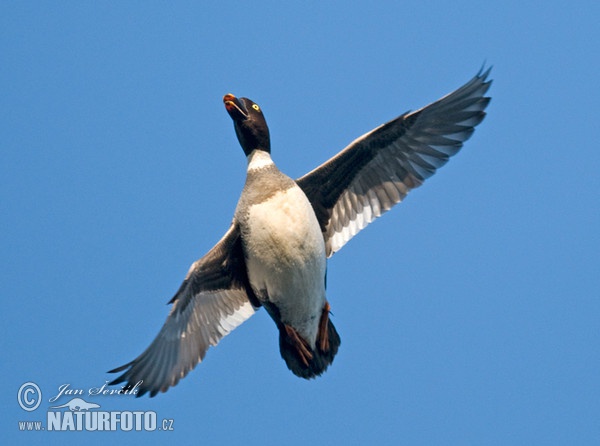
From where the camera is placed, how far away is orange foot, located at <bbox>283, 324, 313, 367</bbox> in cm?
838

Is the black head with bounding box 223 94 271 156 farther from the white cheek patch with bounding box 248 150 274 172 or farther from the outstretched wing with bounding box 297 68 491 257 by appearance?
the outstretched wing with bounding box 297 68 491 257

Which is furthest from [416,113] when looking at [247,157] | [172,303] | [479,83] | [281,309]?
[172,303]

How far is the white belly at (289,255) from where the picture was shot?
807cm

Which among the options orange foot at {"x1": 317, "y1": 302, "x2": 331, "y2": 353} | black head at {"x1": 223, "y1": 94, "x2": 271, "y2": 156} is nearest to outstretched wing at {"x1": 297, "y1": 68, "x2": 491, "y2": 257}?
black head at {"x1": 223, "y1": 94, "x2": 271, "y2": 156}

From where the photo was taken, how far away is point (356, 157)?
29.2 feet

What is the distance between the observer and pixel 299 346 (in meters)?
8.39

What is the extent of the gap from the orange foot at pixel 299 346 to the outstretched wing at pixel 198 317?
0.65 m

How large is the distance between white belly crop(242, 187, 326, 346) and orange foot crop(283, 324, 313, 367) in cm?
6

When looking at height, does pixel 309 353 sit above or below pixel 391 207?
below

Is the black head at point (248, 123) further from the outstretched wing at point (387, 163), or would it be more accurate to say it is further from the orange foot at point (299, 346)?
the orange foot at point (299, 346)

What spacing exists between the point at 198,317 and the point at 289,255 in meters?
1.34

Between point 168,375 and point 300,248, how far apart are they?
1829 millimetres

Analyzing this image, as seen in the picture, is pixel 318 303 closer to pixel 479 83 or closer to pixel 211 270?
pixel 211 270

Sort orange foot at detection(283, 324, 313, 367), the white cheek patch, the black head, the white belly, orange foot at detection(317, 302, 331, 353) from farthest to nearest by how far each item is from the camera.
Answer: the black head, the white cheek patch, orange foot at detection(317, 302, 331, 353), orange foot at detection(283, 324, 313, 367), the white belly
